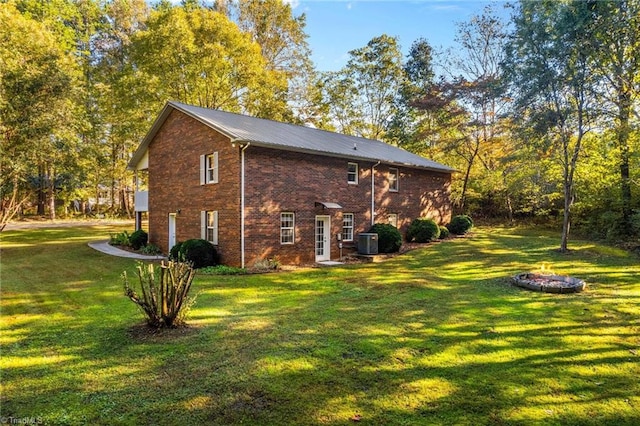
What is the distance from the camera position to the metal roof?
14047 mm

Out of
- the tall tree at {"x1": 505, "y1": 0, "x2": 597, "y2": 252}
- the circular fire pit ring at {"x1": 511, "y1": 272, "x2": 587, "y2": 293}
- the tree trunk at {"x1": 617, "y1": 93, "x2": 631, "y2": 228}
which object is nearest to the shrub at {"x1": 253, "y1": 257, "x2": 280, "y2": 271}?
the circular fire pit ring at {"x1": 511, "y1": 272, "x2": 587, "y2": 293}

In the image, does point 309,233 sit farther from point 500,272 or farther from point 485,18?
point 485,18

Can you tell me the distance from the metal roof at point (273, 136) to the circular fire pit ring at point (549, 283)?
871 cm

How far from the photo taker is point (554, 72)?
15.1 meters

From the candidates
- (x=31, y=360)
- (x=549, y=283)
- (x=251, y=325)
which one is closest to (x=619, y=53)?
(x=549, y=283)

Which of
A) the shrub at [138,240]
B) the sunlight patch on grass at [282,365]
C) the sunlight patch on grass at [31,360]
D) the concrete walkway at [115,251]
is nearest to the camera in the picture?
the sunlight patch on grass at [282,365]

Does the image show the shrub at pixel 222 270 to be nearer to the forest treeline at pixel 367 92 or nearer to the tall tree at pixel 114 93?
the forest treeline at pixel 367 92

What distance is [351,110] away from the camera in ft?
117

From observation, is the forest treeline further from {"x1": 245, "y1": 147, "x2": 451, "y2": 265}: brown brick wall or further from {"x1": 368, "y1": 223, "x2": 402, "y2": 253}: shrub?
{"x1": 245, "y1": 147, "x2": 451, "y2": 265}: brown brick wall

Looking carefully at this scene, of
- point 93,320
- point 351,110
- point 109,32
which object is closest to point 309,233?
point 93,320

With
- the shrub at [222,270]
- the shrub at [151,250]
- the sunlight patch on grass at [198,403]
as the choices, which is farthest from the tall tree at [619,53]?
the shrub at [151,250]

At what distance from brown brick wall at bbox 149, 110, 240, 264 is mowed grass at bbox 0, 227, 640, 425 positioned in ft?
12.4

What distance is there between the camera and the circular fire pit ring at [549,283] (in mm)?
9344

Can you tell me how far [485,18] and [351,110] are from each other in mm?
13169
